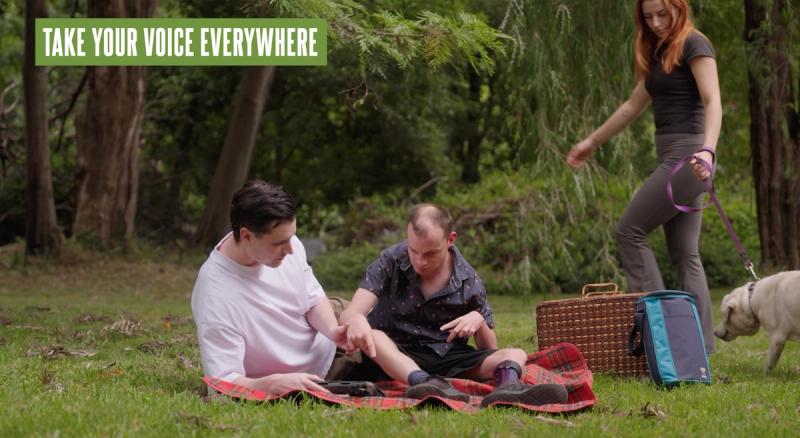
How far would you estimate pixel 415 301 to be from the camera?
5371 millimetres

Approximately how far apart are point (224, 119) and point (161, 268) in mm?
8472

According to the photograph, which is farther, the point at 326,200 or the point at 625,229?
the point at 326,200

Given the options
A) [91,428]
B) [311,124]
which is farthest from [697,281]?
[311,124]

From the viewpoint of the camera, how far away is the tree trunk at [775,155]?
13094 mm

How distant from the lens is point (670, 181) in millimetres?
6305

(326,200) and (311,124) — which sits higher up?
(311,124)

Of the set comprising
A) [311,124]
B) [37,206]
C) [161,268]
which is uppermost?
[311,124]

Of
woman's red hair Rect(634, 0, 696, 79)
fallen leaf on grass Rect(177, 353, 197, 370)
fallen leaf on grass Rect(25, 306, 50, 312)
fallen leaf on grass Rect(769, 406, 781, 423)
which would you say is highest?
woman's red hair Rect(634, 0, 696, 79)

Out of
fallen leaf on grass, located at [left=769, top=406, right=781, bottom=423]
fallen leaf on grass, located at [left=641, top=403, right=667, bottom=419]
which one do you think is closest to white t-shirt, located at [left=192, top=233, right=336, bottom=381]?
fallen leaf on grass, located at [left=641, top=403, right=667, bottom=419]

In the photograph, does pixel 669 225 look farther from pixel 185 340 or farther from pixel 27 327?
pixel 27 327

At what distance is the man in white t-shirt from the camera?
185 inches

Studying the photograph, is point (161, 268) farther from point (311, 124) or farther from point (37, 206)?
point (311, 124)

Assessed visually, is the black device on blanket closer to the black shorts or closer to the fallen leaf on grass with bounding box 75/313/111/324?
the black shorts

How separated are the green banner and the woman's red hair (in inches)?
121
